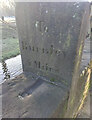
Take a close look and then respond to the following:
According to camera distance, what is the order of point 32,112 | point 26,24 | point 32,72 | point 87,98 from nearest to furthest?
1. point 32,112
2. point 26,24
3. point 32,72
4. point 87,98

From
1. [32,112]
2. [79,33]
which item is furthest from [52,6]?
[32,112]

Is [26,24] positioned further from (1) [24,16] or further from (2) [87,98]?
(2) [87,98]

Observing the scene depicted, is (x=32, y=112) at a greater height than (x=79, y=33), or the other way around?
(x=79, y=33)

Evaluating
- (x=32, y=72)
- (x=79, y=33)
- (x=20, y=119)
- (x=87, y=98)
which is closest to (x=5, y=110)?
(x=20, y=119)

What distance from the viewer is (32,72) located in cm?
238

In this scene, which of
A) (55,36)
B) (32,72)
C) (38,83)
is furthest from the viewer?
(32,72)

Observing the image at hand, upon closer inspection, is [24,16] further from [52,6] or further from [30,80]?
[30,80]

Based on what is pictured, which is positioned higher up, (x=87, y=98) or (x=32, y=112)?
(x=32, y=112)

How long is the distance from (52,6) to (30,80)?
1382 mm

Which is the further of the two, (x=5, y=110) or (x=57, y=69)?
(x=57, y=69)

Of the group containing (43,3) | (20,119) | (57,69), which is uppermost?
(43,3)

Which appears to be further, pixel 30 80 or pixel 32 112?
pixel 30 80

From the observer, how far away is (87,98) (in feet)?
14.6

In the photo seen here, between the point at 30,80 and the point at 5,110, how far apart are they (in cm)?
76
